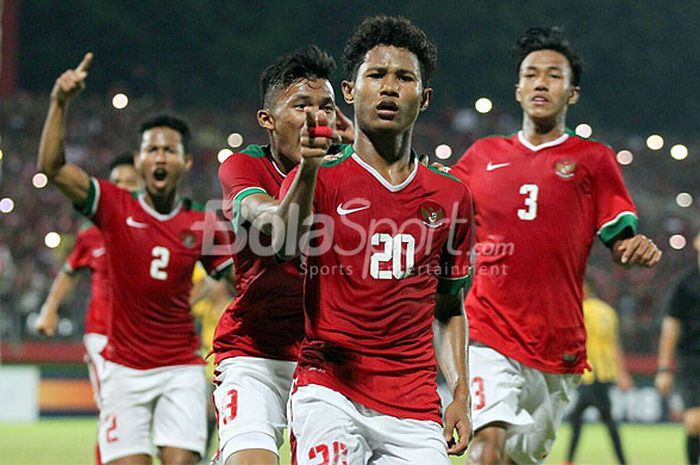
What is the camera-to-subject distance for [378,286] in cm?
409

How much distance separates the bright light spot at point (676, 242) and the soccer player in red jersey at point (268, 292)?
21571 mm

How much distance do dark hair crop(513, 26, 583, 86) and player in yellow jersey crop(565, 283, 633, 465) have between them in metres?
5.61

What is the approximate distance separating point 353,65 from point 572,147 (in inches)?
94.6

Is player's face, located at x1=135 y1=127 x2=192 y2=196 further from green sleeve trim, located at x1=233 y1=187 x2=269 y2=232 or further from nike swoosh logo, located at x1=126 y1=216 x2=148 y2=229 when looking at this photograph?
green sleeve trim, located at x1=233 y1=187 x2=269 y2=232

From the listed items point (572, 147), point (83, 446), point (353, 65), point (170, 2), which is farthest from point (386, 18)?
point (170, 2)

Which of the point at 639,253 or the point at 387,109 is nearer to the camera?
the point at 387,109

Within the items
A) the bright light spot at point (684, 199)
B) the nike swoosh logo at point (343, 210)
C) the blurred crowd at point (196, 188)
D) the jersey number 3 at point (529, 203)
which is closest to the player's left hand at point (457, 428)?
the nike swoosh logo at point (343, 210)

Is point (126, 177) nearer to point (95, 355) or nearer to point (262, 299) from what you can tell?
point (95, 355)

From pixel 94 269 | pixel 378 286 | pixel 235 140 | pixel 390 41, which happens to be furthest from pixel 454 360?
pixel 235 140

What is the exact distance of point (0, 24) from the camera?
27703 mm

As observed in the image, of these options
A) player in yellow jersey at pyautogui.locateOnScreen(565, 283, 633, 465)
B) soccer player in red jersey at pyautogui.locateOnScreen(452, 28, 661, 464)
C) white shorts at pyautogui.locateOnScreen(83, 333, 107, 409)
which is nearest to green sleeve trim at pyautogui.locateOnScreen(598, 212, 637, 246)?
soccer player in red jersey at pyautogui.locateOnScreen(452, 28, 661, 464)

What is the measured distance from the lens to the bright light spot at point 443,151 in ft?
84.1

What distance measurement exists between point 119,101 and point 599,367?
A: 18044 millimetres

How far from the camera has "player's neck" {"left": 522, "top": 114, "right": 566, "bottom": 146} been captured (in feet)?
21.2
